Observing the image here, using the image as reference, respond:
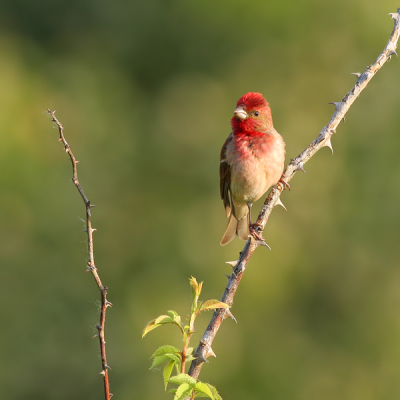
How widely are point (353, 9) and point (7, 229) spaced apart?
6.94 m

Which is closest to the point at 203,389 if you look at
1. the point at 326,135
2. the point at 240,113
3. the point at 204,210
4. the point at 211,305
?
the point at 211,305

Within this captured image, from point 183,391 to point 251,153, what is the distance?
131 inches

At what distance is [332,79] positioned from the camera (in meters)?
14.6

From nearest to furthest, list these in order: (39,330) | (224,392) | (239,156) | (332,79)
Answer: (239,156)
(224,392)
(39,330)
(332,79)

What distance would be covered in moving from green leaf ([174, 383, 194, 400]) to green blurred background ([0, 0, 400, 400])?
10124 millimetres

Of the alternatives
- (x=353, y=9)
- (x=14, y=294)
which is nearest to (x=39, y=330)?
(x=14, y=294)

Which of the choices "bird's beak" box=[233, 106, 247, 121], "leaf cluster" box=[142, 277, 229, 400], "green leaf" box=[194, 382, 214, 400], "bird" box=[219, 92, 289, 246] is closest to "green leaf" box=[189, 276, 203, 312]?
"leaf cluster" box=[142, 277, 229, 400]

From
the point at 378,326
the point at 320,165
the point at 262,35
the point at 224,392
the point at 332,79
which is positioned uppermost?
the point at 262,35

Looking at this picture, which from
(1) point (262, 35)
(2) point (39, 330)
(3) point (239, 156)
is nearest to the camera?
(3) point (239, 156)

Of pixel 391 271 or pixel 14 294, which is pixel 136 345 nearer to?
pixel 14 294

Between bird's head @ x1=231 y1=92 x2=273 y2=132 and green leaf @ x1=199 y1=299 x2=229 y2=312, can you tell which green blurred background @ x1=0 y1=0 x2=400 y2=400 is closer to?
bird's head @ x1=231 y1=92 x2=273 y2=132

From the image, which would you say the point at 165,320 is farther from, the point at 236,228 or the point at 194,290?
the point at 236,228

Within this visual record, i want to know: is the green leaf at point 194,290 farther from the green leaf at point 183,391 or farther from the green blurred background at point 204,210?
the green blurred background at point 204,210

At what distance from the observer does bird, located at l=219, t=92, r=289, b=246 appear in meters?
5.38
